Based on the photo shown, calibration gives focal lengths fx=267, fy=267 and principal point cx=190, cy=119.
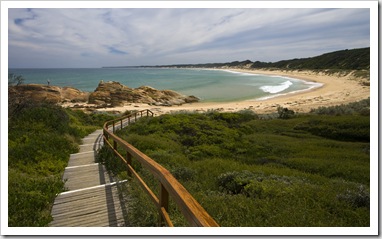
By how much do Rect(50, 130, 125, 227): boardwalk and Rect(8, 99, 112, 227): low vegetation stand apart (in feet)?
0.66

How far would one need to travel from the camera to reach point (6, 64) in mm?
5125

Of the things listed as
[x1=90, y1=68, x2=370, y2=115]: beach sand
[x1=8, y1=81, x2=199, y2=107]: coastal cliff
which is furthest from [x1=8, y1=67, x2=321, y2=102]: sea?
[x1=8, y1=81, x2=199, y2=107]: coastal cliff

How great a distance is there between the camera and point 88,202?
A: 477cm

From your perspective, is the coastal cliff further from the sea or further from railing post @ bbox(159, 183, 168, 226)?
railing post @ bbox(159, 183, 168, 226)

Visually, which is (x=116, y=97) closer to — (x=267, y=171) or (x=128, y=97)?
(x=128, y=97)

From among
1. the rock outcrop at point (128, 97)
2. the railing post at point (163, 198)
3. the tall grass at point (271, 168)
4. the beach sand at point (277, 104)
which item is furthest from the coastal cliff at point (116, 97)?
the railing post at point (163, 198)

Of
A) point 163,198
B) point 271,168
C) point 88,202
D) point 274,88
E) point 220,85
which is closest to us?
point 163,198

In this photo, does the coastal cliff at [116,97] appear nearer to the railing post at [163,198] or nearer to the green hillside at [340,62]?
the green hillside at [340,62]

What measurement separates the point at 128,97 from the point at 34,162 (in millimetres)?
38419

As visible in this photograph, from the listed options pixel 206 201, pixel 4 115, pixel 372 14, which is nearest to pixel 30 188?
pixel 4 115

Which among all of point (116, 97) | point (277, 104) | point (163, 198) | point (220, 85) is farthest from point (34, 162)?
point (220, 85)

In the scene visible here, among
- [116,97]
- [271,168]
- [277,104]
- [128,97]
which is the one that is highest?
[116,97]

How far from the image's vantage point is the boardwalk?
13.5ft

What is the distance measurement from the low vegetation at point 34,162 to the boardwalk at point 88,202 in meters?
0.20
